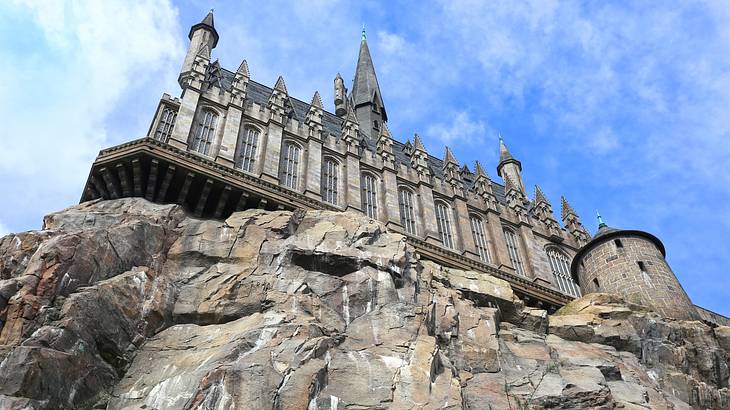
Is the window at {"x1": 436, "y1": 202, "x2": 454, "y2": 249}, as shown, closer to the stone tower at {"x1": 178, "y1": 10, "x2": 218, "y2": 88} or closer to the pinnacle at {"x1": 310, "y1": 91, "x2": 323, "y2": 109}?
the pinnacle at {"x1": 310, "y1": 91, "x2": 323, "y2": 109}

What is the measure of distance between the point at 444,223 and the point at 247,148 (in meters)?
10.6

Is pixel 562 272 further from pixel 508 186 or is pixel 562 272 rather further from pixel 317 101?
pixel 317 101

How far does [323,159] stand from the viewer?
31.4 meters

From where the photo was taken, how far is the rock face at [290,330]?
600 inches

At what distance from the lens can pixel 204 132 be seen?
28391 mm

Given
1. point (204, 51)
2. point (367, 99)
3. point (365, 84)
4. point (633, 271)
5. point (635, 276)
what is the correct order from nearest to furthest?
point (635, 276) → point (633, 271) → point (204, 51) → point (367, 99) → point (365, 84)

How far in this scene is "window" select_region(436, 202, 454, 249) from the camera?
32.0 meters

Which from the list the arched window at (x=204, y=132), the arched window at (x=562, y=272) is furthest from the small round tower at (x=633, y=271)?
the arched window at (x=204, y=132)

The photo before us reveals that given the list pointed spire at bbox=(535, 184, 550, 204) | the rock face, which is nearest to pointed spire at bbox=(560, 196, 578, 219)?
pointed spire at bbox=(535, 184, 550, 204)

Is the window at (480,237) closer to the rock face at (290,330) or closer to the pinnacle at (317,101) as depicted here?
the rock face at (290,330)

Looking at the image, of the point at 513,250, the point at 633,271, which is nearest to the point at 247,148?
the point at 513,250

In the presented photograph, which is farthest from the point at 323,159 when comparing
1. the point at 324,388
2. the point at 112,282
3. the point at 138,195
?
the point at 324,388

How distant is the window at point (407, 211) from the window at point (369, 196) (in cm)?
138

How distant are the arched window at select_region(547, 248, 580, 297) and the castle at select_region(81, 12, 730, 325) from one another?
8cm
